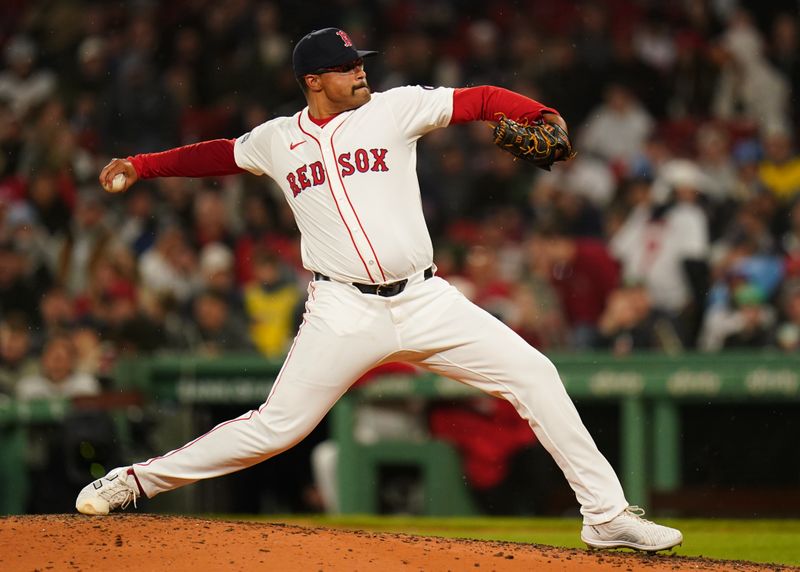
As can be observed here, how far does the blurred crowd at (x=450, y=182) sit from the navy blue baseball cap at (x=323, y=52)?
4.16 m

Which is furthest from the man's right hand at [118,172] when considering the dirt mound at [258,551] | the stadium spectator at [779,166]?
the stadium spectator at [779,166]

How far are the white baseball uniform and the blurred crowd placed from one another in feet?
13.1

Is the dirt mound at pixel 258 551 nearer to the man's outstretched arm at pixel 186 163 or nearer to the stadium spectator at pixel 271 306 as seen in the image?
the man's outstretched arm at pixel 186 163

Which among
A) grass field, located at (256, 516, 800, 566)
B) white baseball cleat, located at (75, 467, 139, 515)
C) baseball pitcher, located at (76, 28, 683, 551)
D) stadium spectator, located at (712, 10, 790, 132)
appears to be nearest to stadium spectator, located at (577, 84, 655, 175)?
stadium spectator, located at (712, 10, 790, 132)

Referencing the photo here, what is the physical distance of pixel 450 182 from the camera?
1183cm

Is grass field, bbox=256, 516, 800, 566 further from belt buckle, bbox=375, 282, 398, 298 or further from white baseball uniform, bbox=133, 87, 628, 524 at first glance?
belt buckle, bbox=375, 282, 398, 298

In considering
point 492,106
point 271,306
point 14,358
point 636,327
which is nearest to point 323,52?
point 492,106

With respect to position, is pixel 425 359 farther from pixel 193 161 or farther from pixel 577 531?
pixel 577 531

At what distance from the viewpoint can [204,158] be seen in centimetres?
536

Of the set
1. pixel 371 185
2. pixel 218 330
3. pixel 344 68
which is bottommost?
pixel 218 330

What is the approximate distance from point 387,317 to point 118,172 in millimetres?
1204

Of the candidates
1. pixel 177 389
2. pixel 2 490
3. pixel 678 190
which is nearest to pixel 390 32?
pixel 678 190

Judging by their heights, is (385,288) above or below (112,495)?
above

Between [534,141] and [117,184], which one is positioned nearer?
[534,141]
